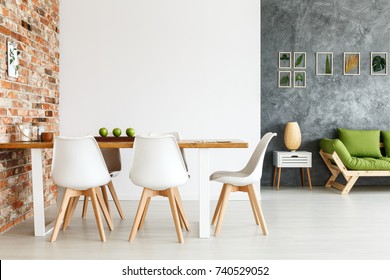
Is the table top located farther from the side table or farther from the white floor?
the side table

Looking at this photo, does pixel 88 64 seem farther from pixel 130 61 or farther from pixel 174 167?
pixel 174 167

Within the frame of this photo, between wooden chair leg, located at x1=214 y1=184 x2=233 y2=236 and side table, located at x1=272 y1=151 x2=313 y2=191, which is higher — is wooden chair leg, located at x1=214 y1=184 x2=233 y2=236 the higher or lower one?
the lower one

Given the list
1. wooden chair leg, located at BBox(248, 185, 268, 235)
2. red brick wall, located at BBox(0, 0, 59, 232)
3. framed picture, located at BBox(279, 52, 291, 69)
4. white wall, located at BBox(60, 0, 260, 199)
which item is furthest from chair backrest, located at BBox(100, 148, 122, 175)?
framed picture, located at BBox(279, 52, 291, 69)

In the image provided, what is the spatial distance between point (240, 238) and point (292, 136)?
3385 millimetres

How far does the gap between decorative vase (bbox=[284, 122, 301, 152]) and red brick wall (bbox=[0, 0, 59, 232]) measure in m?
3.30

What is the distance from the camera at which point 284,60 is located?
7.50m

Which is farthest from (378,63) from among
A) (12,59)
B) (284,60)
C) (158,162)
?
(12,59)

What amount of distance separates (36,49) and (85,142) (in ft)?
6.06

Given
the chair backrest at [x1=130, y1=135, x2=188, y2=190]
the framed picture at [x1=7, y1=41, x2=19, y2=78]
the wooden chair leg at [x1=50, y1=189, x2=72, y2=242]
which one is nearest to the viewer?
the chair backrest at [x1=130, y1=135, x2=188, y2=190]

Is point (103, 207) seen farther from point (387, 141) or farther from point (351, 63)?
point (351, 63)

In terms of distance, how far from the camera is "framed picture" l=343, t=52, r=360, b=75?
750 centimetres

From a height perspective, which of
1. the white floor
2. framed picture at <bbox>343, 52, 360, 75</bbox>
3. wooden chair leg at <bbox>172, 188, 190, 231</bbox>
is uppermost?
framed picture at <bbox>343, 52, 360, 75</bbox>
